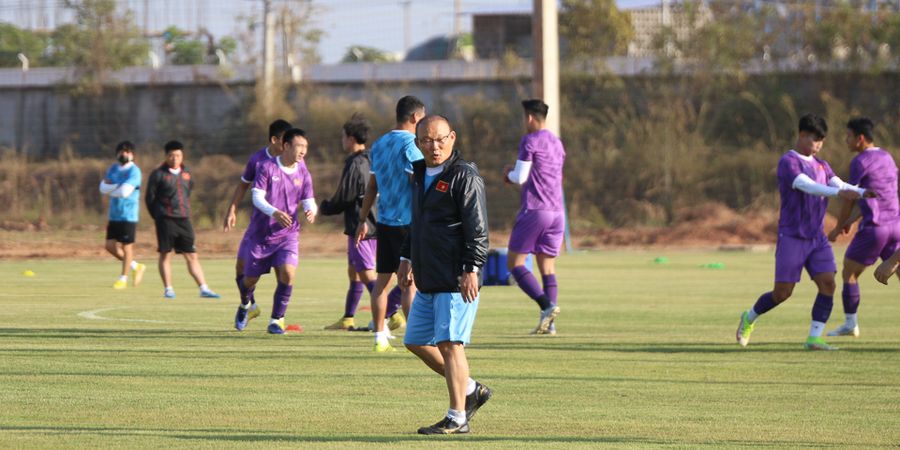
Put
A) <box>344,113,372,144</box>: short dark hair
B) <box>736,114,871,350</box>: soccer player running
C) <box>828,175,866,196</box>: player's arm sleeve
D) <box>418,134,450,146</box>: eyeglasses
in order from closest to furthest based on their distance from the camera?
<box>418,134,450,146</box>: eyeglasses < <box>828,175,866,196</box>: player's arm sleeve < <box>736,114,871,350</box>: soccer player running < <box>344,113,372,144</box>: short dark hair

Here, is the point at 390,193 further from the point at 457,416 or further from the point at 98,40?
the point at 98,40

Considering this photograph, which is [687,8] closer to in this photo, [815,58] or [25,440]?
[815,58]

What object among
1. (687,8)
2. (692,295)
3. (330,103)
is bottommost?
(692,295)

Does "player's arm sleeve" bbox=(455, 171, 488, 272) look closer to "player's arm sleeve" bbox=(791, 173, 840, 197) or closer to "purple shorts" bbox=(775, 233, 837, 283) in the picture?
"player's arm sleeve" bbox=(791, 173, 840, 197)

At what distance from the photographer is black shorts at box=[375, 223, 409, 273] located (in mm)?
12750

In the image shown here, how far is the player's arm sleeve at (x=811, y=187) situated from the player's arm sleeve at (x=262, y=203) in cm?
468

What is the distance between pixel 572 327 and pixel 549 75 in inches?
763

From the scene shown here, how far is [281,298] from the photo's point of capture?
14.3m

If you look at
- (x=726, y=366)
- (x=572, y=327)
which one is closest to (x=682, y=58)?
(x=572, y=327)

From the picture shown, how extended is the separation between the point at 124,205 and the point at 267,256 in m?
8.07

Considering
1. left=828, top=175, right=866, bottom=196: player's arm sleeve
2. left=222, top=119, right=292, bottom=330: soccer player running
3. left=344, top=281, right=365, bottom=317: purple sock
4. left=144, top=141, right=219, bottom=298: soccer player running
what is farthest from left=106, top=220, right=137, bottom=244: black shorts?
left=828, top=175, right=866, bottom=196: player's arm sleeve

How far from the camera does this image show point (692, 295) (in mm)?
20625

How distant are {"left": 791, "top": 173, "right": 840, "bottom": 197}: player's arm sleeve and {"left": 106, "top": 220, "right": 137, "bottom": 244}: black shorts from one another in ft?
37.6

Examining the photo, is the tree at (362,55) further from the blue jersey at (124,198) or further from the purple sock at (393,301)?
the purple sock at (393,301)
